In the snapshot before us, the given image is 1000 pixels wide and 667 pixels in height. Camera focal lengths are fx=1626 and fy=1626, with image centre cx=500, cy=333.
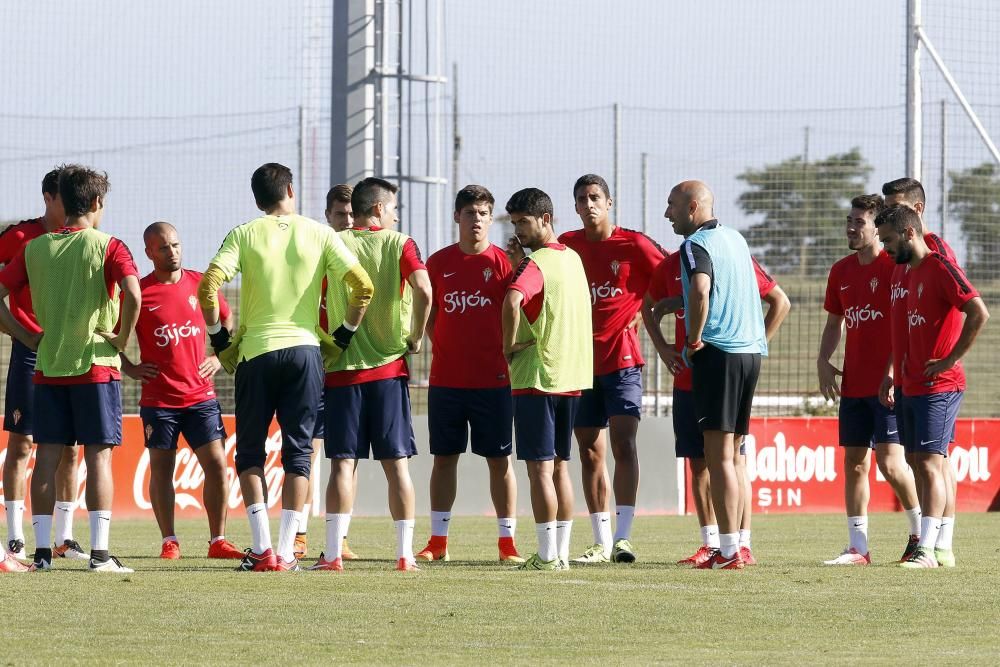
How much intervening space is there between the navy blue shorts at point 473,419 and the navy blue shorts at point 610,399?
61 cm

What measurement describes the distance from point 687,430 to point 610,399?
1.66ft

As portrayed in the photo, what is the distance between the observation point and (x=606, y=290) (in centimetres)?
1005

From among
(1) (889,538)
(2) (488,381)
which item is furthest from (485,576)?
(1) (889,538)

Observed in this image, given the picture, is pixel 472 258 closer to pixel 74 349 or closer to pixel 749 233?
pixel 74 349

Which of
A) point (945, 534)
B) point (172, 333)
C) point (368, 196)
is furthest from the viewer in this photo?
point (172, 333)

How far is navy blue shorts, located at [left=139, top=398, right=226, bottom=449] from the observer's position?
10.5 metres

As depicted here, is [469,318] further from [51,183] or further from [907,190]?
[907,190]

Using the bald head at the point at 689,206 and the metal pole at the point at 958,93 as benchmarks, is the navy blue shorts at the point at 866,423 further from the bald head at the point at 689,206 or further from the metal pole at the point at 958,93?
the metal pole at the point at 958,93

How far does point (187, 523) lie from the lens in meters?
14.8

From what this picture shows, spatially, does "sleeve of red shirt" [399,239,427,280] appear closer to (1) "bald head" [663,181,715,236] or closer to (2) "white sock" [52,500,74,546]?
(1) "bald head" [663,181,715,236]

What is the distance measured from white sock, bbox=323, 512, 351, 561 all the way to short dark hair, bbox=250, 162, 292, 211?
5.61 ft

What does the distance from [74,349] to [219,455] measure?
2053 millimetres

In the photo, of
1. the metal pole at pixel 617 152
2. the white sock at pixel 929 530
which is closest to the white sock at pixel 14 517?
the white sock at pixel 929 530

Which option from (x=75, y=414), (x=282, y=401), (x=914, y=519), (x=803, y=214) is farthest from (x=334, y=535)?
(x=803, y=214)
